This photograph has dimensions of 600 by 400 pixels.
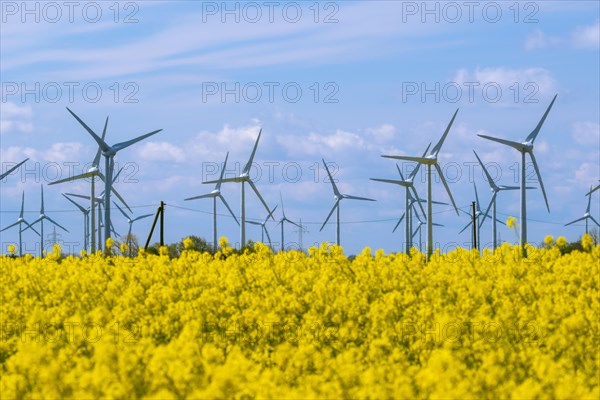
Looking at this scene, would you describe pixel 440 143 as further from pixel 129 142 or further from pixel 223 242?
pixel 223 242

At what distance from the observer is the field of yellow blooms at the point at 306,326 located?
1067cm

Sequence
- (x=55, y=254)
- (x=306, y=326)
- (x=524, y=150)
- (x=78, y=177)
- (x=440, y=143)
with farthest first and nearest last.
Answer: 1. (x=78, y=177)
2. (x=440, y=143)
3. (x=524, y=150)
4. (x=55, y=254)
5. (x=306, y=326)

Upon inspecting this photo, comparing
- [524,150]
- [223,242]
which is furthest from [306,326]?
[524,150]

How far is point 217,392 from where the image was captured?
9.52 metres

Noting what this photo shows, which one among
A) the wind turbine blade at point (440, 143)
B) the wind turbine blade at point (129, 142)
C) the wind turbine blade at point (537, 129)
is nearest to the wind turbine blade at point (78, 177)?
the wind turbine blade at point (129, 142)

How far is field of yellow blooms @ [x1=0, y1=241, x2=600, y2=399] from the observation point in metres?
10.7

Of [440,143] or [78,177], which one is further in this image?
[78,177]

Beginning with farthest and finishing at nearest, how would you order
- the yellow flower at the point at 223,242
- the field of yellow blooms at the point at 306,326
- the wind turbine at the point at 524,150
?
the wind turbine at the point at 524,150 → the yellow flower at the point at 223,242 → the field of yellow blooms at the point at 306,326

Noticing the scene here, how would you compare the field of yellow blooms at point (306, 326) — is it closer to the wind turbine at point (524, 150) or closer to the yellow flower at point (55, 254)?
the yellow flower at point (55, 254)

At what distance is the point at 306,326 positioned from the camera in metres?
15.6

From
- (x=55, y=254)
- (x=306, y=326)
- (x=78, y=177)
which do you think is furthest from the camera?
(x=78, y=177)

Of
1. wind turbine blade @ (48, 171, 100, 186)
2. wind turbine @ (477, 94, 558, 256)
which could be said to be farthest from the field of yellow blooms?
wind turbine blade @ (48, 171, 100, 186)

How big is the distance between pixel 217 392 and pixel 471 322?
6875mm

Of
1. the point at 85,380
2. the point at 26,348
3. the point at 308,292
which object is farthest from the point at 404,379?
the point at 308,292
